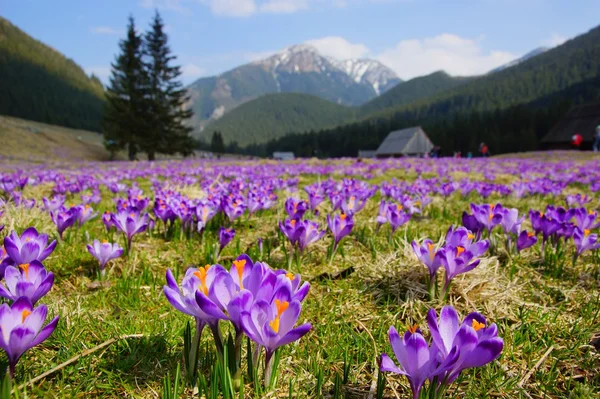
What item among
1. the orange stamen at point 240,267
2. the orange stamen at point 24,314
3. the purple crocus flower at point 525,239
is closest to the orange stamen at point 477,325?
the orange stamen at point 240,267

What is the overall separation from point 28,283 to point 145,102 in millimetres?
40359

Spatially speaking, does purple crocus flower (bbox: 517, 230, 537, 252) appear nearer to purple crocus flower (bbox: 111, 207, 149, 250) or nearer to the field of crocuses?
the field of crocuses

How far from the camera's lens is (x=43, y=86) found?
9125 cm

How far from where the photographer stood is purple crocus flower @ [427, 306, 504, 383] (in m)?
1.05

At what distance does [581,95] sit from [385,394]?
402 ft

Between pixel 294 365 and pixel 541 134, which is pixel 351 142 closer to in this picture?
pixel 541 134

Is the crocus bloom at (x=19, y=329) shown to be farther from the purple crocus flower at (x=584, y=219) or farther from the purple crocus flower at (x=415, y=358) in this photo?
the purple crocus flower at (x=584, y=219)

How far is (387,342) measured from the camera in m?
1.67

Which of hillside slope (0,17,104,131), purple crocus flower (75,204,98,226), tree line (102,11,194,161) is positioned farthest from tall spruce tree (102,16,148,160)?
hillside slope (0,17,104,131)

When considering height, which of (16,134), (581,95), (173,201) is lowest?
(173,201)

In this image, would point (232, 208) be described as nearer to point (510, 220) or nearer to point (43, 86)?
point (510, 220)

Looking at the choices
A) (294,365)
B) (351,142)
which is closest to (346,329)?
(294,365)

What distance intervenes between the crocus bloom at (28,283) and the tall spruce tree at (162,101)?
38715mm

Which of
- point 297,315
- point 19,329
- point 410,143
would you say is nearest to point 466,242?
point 297,315
